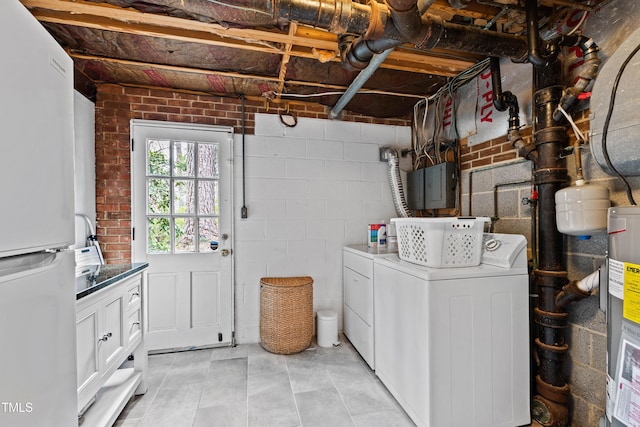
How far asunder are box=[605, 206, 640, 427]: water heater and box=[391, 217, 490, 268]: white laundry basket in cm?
72

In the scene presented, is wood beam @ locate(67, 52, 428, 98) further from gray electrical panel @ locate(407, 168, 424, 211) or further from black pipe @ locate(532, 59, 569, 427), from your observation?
black pipe @ locate(532, 59, 569, 427)

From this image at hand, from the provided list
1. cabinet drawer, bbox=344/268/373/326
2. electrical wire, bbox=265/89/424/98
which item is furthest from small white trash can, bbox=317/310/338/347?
electrical wire, bbox=265/89/424/98

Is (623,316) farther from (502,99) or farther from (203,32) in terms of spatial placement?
(203,32)

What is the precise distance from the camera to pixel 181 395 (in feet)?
6.55

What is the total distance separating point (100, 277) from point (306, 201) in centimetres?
184

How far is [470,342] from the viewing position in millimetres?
1600

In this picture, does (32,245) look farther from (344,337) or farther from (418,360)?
(344,337)

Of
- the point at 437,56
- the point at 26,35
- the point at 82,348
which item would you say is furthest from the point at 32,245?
the point at 437,56

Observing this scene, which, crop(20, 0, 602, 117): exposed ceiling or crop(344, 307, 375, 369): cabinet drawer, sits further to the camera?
crop(344, 307, 375, 369): cabinet drawer

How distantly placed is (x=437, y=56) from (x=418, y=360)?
7.07 ft

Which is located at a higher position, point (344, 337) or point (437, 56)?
point (437, 56)

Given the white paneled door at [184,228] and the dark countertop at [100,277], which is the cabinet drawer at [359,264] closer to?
the white paneled door at [184,228]

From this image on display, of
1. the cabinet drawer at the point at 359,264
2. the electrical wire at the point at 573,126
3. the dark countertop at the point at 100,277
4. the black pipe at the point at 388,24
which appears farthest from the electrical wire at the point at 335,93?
the dark countertop at the point at 100,277

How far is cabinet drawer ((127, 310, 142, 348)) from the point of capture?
1853 millimetres
